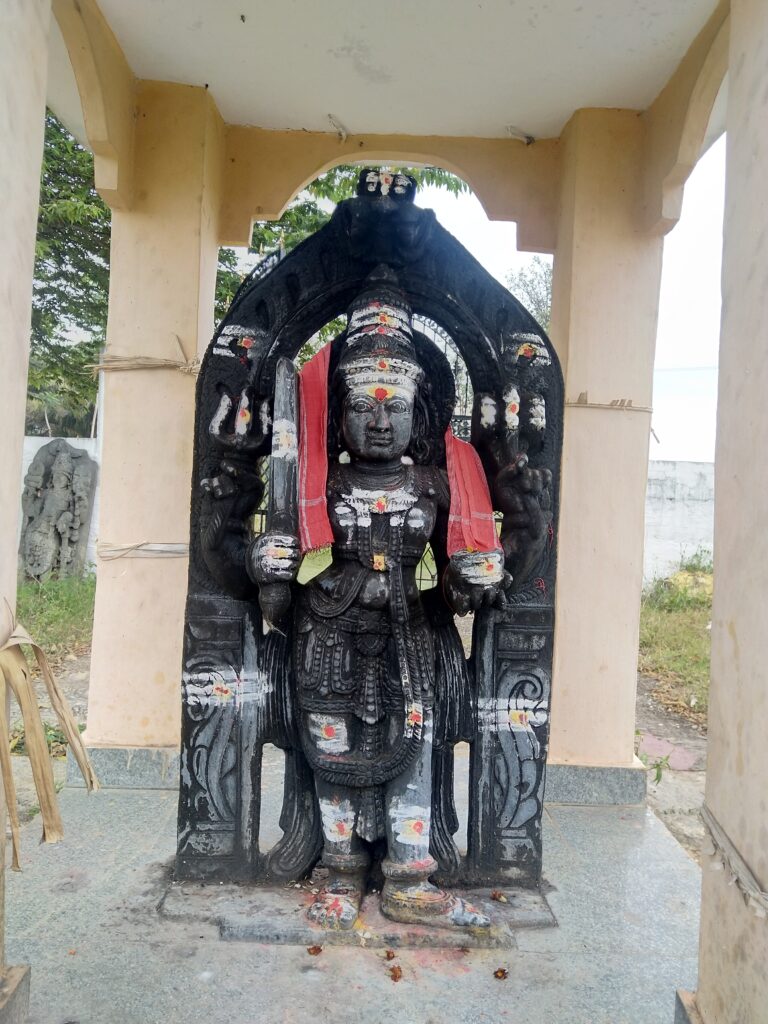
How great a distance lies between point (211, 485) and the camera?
2990mm

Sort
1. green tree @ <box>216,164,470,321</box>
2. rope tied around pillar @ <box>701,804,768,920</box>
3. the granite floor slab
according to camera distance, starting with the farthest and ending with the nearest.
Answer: green tree @ <box>216,164,470,321</box> → the granite floor slab → rope tied around pillar @ <box>701,804,768,920</box>

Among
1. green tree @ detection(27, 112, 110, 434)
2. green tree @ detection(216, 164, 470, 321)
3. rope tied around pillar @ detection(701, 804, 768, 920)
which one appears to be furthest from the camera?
green tree @ detection(27, 112, 110, 434)

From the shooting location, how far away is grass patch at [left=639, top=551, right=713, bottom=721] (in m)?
7.21

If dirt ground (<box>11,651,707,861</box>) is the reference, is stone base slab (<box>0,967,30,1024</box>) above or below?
above

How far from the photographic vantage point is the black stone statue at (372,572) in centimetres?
289

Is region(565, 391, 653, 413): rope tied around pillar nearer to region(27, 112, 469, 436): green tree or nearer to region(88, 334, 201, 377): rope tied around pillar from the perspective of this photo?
region(88, 334, 201, 377): rope tied around pillar

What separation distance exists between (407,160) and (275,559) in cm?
276

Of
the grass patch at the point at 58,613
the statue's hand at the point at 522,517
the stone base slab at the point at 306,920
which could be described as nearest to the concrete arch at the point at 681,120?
the statue's hand at the point at 522,517

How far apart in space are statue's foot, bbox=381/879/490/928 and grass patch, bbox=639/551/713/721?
364cm

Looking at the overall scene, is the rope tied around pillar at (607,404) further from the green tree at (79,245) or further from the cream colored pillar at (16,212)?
the green tree at (79,245)

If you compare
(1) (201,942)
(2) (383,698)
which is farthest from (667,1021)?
(1) (201,942)

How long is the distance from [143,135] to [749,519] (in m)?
3.61

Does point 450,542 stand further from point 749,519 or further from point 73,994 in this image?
point 73,994

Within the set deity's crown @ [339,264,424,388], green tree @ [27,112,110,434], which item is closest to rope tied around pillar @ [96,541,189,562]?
deity's crown @ [339,264,424,388]
